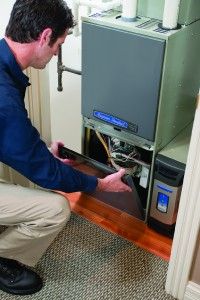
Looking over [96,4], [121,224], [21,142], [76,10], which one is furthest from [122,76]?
[121,224]

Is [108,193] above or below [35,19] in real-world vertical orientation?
below

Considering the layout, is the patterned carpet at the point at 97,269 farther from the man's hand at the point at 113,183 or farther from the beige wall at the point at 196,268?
the man's hand at the point at 113,183

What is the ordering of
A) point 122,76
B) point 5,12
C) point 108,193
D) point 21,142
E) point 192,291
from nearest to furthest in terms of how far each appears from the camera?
1. point 21,142
2. point 192,291
3. point 122,76
4. point 108,193
5. point 5,12

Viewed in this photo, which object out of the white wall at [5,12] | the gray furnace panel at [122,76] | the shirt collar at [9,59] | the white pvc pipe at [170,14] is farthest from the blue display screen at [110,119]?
the white wall at [5,12]

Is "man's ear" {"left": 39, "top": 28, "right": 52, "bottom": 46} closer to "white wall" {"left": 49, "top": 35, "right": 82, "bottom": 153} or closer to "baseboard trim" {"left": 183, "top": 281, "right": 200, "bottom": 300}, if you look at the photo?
"white wall" {"left": 49, "top": 35, "right": 82, "bottom": 153}

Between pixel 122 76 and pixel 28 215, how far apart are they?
2.37 feet

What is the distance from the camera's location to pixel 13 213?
1.60 metres

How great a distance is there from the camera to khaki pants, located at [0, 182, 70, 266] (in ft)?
5.25

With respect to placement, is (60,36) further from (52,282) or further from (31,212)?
(52,282)

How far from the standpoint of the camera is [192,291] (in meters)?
1.71

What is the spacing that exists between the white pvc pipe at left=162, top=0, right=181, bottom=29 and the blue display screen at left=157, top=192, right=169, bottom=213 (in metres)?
0.78

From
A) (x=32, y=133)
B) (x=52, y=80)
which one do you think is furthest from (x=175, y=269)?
(x=52, y=80)

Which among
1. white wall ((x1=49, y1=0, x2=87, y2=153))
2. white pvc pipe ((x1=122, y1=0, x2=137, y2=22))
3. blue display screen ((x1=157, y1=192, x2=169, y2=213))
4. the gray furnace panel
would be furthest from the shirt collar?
blue display screen ((x1=157, y1=192, x2=169, y2=213))

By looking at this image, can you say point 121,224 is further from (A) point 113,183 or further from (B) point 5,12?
(B) point 5,12
